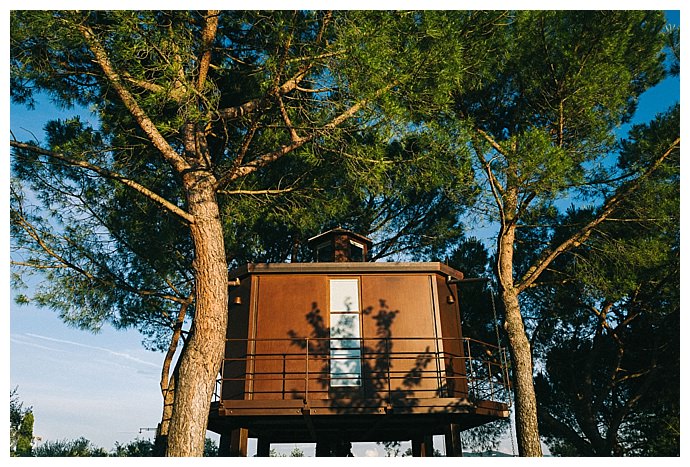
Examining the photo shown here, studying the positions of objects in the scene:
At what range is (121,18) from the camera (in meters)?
5.89

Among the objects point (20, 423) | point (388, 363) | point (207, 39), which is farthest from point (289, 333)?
point (20, 423)

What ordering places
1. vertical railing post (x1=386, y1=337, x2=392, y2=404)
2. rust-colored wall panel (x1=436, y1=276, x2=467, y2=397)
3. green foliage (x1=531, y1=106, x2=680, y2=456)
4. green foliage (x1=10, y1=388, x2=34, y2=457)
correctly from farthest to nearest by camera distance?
1. green foliage (x1=10, y1=388, x2=34, y2=457)
2. green foliage (x1=531, y1=106, x2=680, y2=456)
3. rust-colored wall panel (x1=436, y1=276, x2=467, y2=397)
4. vertical railing post (x1=386, y1=337, x2=392, y2=404)

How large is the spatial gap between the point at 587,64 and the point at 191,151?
647cm

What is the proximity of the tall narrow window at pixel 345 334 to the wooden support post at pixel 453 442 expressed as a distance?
154cm

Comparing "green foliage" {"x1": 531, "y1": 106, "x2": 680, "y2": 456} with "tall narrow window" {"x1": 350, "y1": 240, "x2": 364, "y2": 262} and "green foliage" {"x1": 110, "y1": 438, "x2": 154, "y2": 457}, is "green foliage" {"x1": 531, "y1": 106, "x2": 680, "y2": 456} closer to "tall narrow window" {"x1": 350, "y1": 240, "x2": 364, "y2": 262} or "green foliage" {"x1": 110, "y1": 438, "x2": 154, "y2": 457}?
"tall narrow window" {"x1": 350, "y1": 240, "x2": 364, "y2": 262}

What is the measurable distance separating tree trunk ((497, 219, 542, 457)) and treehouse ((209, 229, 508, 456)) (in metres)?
0.55

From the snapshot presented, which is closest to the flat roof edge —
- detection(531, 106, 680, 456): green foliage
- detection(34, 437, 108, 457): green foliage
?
detection(531, 106, 680, 456): green foliage

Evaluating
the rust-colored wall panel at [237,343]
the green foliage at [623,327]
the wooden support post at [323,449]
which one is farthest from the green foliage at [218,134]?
the wooden support post at [323,449]

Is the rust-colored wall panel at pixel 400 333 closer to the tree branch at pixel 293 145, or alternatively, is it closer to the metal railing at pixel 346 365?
the metal railing at pixel 346 365

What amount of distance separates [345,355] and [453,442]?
2003mm

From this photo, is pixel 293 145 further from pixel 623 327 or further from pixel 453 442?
pixel 623 327

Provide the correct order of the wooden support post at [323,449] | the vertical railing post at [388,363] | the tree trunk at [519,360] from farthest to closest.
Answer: the wooden support post at [323,449], the tree trunk at [519,360], the vertical railing post at [388,363]

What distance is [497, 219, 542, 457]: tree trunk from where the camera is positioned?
28.7 ft

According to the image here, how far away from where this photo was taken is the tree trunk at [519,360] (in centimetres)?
875
